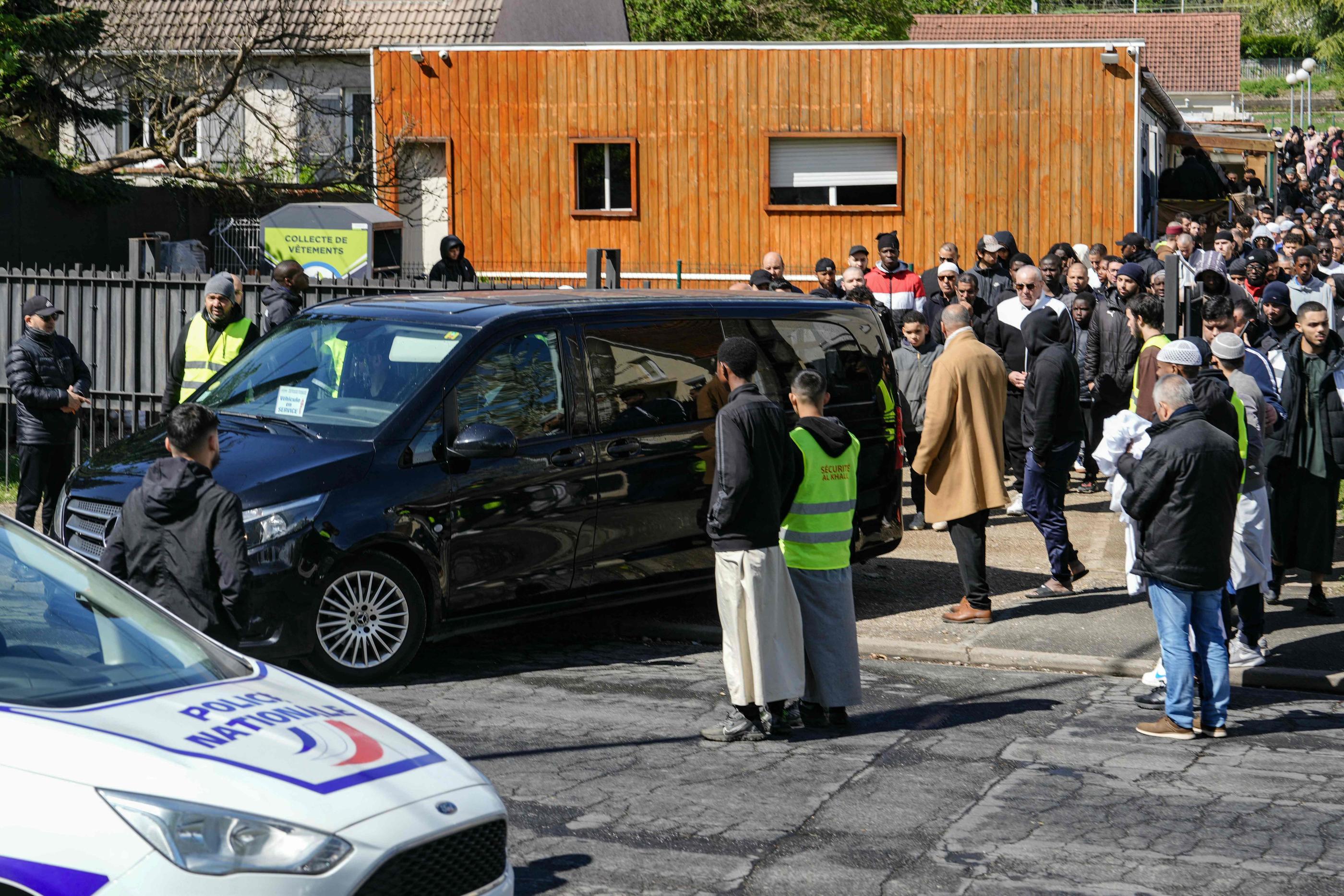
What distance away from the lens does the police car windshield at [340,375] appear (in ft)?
27.0

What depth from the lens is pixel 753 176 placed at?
24.8m

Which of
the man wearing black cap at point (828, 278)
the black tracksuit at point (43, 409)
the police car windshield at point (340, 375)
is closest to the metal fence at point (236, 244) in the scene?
the man wearing black cap at point (828, 278)

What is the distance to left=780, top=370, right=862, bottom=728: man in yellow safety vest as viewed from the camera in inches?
284

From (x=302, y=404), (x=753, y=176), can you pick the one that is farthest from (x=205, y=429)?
(x=753, y=176)

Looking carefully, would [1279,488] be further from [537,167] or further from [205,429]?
[537,167]

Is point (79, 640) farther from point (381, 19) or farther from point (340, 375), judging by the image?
point (381, 19)

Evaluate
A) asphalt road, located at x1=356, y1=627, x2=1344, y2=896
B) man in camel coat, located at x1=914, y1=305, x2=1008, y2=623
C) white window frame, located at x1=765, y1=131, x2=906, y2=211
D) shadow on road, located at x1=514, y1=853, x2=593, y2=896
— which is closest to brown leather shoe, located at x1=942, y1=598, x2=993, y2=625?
man in camel coat, located at x1=914, y1=305, x2=1008, y2=623

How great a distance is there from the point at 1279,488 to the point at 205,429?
6.88 metres

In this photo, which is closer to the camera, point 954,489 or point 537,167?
point 954,489

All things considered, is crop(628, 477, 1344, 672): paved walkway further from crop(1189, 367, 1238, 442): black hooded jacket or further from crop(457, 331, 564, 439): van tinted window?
crop(457, 331, 564, 439): van tinted window

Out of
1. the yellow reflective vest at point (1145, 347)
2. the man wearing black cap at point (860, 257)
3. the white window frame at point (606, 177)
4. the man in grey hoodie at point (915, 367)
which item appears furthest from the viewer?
the white window frame at point (606, 177)

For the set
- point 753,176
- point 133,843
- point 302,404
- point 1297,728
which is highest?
point 753,176

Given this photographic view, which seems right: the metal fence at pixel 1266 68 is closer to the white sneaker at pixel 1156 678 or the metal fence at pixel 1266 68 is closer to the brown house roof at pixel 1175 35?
the brown house roof at pixel 1175 35

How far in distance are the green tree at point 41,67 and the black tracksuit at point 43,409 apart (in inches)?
310
